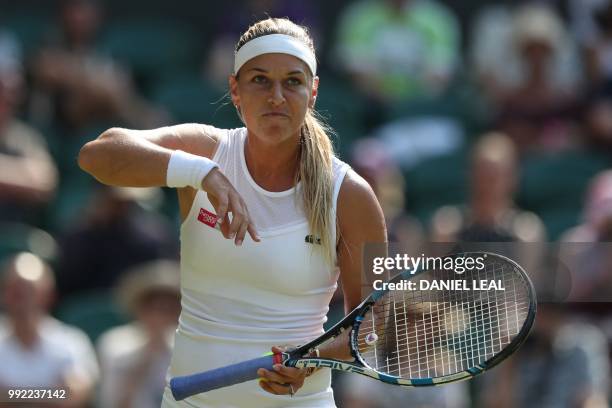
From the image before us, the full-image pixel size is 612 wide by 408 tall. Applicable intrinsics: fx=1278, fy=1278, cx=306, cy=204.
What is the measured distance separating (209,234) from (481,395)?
3.09m

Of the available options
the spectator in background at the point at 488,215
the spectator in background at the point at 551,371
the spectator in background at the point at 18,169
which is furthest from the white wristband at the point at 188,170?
the spectator in background at the point at 18,169

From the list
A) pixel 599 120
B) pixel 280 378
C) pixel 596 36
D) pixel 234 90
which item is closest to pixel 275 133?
pixel 234 90

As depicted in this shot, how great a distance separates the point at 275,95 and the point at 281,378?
31.2 inches

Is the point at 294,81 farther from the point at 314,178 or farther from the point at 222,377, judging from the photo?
the point at 222,377

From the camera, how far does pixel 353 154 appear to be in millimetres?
7453

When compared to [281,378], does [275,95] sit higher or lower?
higher

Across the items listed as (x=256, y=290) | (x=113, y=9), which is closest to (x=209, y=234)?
(x=256, y=290)

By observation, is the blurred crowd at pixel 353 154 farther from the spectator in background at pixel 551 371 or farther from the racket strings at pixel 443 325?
the racket strings at pixel 443 325

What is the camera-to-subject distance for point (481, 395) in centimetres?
639

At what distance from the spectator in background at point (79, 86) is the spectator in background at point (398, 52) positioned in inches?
57.9

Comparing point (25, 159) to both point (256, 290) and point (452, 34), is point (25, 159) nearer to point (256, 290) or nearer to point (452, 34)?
point (452, 34)

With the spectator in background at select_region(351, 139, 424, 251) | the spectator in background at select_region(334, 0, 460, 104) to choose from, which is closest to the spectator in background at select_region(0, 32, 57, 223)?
the spectator in background at select_region(351, 139, 424, 251)

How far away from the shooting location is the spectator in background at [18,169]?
24.1 feet

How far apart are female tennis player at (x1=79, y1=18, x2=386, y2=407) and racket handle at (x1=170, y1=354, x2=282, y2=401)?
30 millimetres
